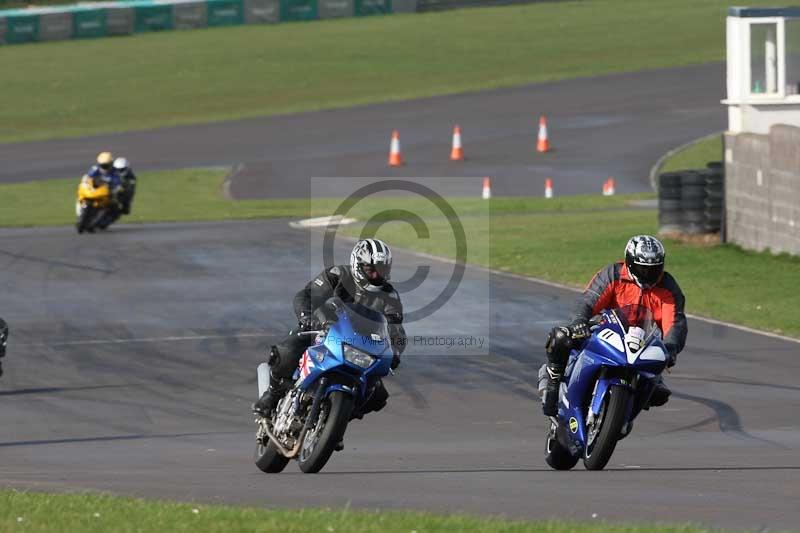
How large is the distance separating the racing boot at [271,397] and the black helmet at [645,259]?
2.49m

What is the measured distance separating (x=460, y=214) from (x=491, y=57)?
28364mm

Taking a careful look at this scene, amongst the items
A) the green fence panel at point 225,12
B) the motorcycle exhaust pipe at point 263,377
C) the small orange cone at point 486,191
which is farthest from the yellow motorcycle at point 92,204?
the green fence panel at point 225,12

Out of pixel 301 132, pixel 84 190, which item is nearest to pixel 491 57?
pixel 301 132

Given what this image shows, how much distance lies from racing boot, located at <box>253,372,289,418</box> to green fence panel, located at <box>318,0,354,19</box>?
57336mm

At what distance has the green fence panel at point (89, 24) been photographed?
63188mm

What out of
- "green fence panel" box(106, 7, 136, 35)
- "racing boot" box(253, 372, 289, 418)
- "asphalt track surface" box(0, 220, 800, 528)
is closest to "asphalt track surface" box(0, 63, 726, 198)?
"asphalt track surface" box(0, 220, 800, 528)

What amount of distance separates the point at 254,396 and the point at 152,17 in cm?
5169

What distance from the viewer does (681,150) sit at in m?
41.9

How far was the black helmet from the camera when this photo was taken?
34.7 feet

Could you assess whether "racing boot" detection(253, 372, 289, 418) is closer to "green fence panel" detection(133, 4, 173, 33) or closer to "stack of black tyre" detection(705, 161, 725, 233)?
"stack of black tyre" detection(705, 161, 725, 233)

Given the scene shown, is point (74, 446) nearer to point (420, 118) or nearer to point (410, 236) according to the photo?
point (410, 236)

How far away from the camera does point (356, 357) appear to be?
402 inches

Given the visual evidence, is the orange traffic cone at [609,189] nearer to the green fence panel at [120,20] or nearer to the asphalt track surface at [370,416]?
the asphalt track surface at [370,416]

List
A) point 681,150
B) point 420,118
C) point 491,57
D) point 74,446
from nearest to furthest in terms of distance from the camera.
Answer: point 74,446
point 681,150
point 420,118
point 491,57
